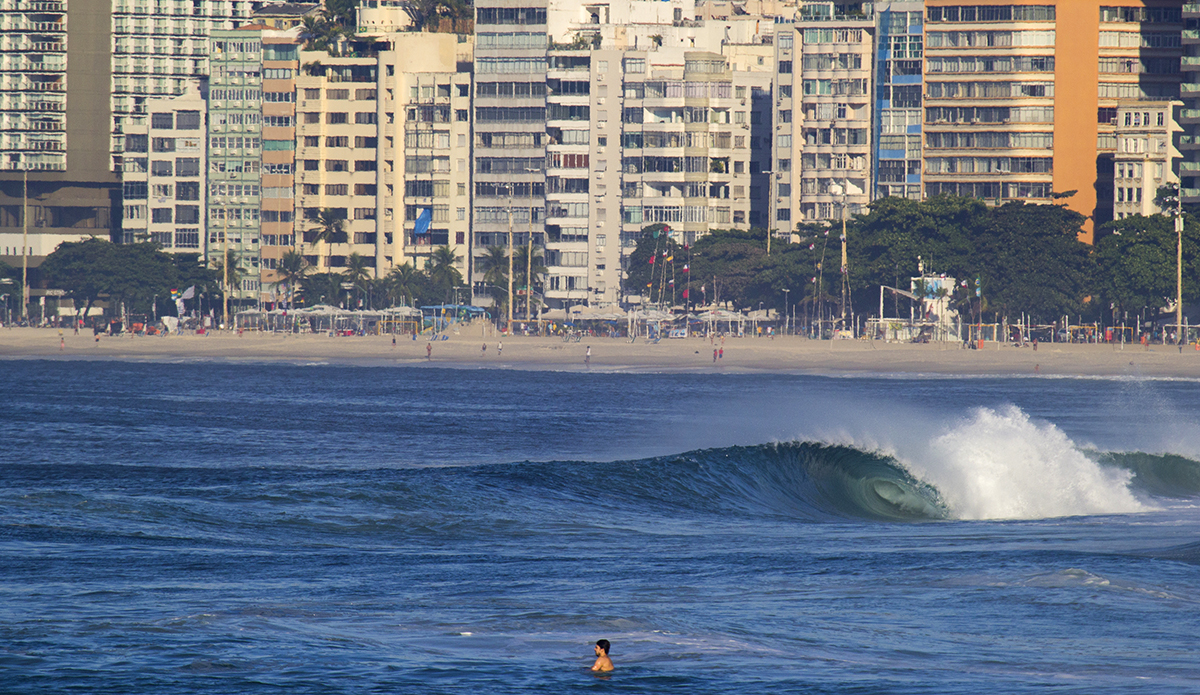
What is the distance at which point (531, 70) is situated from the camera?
15962 cm

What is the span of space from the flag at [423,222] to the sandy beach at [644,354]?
127 ft

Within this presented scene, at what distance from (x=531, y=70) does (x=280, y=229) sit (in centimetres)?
3308

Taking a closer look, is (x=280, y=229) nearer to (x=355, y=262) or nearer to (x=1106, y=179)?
(x=355, y=262)

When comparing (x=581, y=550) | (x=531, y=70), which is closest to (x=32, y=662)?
(x=581, y=550)

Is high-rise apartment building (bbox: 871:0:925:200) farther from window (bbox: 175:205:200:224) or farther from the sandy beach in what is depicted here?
window (bbox: 175:205:200:224)

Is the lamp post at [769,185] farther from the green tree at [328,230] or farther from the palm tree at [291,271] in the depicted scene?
the palm tree at [291,271]

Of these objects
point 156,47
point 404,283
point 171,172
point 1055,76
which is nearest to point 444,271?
point 404,283

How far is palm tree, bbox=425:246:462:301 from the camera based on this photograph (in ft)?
510

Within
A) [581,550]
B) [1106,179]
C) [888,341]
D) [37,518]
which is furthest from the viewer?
[1106,179]

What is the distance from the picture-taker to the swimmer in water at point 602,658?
47.1 feet

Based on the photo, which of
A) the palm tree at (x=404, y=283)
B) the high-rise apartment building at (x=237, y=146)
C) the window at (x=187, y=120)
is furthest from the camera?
the window at (x=187, y=120)

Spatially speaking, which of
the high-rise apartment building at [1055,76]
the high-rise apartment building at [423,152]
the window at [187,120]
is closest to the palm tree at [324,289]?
the high-rise apartment building at [423,152]

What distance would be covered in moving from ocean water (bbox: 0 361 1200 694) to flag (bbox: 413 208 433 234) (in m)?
117

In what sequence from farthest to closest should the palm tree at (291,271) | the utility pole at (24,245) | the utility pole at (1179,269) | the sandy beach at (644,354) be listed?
the palm tree at (291,271), the utility pole at (24,245), the utility pole at (1179,269), the sandy beach at (644,354)
